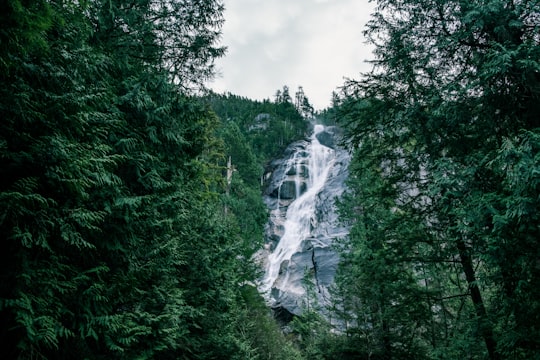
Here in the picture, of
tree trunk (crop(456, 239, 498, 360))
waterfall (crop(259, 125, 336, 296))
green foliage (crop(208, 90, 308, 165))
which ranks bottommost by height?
tree trunk (crop(456, 239, 498, 360))

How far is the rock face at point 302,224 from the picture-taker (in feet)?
91.7

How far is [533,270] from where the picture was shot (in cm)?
439

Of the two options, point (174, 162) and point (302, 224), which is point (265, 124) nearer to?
point (302, 224)

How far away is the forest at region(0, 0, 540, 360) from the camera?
12.4 feet

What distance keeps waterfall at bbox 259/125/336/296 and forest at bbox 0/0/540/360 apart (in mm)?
20839

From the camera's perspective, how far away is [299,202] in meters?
42.0

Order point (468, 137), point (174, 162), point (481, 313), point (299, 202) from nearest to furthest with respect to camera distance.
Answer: point (481, 313), point (468, 137), point (174, 162), point (299, 202)

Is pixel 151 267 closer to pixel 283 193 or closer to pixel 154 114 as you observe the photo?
pixel 154 114

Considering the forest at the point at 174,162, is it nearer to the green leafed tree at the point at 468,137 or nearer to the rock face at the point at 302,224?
the green leafed tree at the point at 468,137

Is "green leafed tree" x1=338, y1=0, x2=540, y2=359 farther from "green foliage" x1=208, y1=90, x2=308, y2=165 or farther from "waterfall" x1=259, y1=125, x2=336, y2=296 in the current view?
"green foliage" x1=208, y1=90, x2=308, y2=165

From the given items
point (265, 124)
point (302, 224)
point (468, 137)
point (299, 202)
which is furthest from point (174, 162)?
point (265, 124)

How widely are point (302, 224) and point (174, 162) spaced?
3118 cm

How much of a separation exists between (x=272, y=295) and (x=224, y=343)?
20.1 m

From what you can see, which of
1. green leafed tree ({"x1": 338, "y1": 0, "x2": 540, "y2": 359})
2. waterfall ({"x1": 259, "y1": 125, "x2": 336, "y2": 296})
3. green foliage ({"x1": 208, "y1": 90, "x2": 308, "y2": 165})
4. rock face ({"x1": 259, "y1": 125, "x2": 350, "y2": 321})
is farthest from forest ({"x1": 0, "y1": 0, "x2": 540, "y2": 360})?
green foliage ({"x1": 208, "y1": 90, "x2": 308, "y2": 165})
